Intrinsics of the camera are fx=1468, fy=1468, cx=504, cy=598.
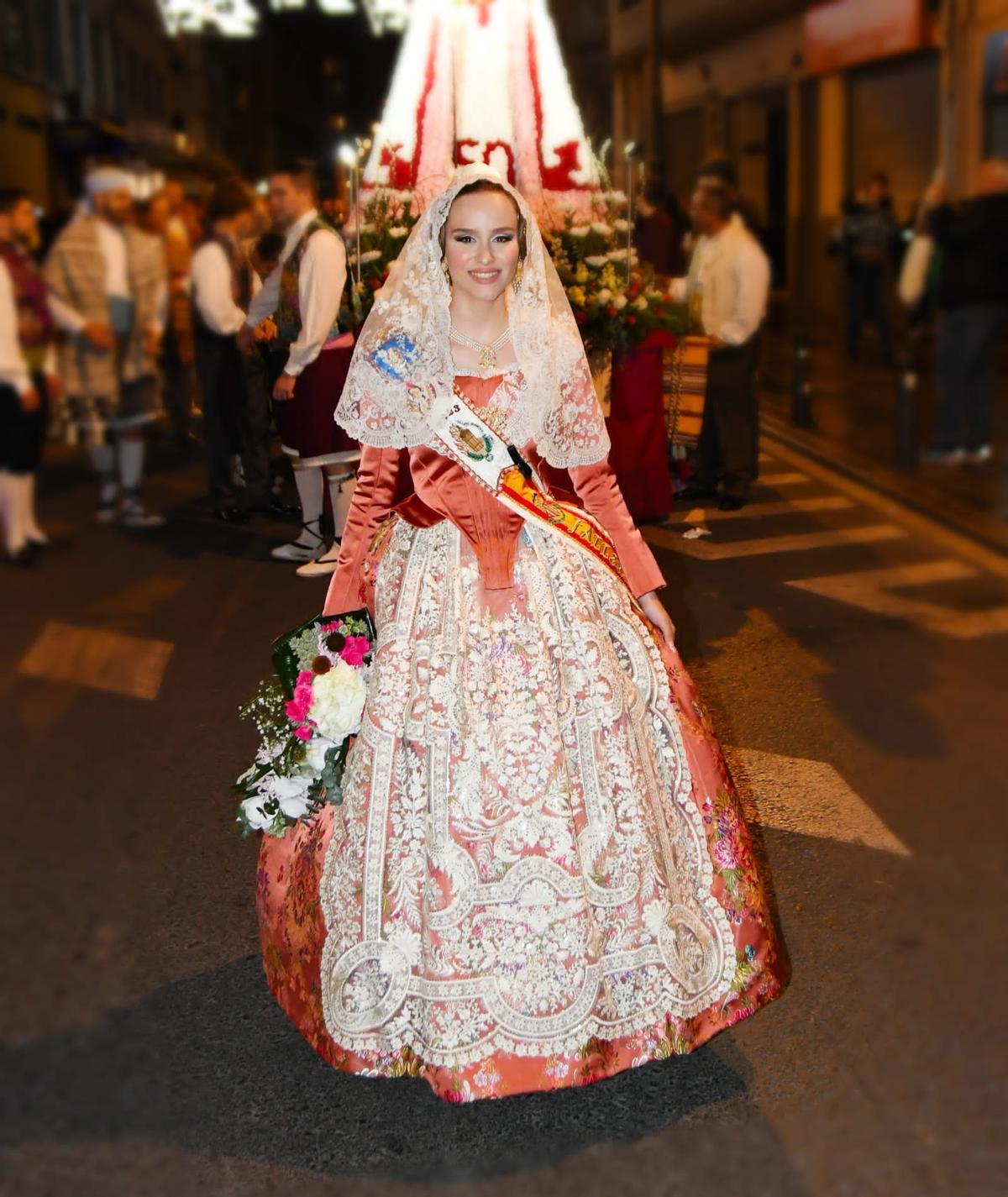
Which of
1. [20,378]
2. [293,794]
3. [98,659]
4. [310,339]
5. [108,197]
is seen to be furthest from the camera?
[108,197]

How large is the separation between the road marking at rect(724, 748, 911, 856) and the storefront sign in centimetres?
1805

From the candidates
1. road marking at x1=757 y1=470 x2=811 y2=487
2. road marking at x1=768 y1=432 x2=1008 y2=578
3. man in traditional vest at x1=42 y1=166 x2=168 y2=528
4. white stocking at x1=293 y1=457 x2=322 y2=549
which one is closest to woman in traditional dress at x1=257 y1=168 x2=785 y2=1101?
white stocking at x1=293 y1=457 x2=322 y2=549

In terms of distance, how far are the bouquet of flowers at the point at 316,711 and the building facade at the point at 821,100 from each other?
17383mm

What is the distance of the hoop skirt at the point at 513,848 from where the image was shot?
2.93 meters

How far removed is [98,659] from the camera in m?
6.51

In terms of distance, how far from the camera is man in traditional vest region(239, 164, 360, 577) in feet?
24.6

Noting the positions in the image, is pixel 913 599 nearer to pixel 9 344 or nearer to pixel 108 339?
pixel 9 344

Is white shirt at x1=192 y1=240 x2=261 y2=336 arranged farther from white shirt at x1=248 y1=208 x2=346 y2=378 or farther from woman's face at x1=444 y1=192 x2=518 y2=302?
woman's face at x1=444 y1=192 x2=518 y2=302

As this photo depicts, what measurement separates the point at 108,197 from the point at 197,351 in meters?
1.30

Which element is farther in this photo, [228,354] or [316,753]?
[228,354]

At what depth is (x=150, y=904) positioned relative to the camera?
4008mm

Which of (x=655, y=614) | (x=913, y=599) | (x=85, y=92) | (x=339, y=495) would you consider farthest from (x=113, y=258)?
(x=85, y=92)

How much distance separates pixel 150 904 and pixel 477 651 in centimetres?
149

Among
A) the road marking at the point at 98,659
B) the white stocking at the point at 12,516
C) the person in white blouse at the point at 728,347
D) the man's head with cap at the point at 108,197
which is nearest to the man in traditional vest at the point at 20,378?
the white stocking at the point at 12,516
